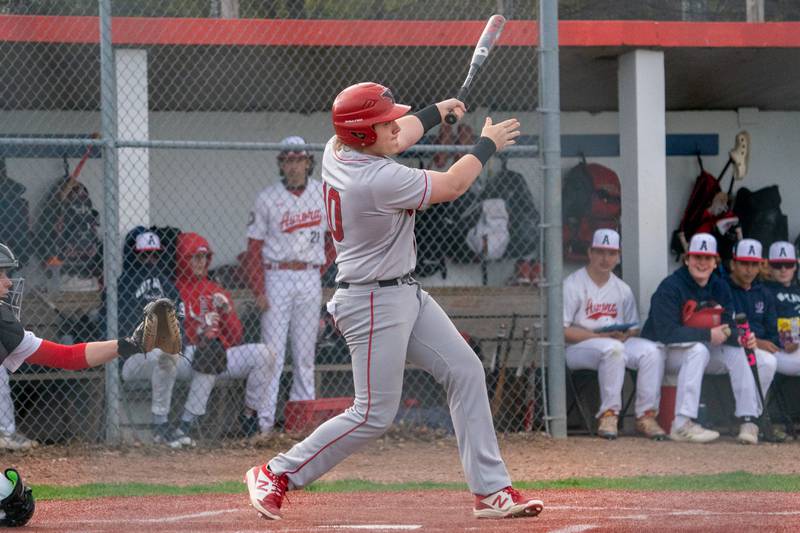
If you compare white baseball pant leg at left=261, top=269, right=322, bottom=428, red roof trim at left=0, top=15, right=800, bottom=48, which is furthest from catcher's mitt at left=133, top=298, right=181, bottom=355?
red roof trim at left=0, top=15, right=800, bottom=48

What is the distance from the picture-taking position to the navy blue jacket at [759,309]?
8.49 m

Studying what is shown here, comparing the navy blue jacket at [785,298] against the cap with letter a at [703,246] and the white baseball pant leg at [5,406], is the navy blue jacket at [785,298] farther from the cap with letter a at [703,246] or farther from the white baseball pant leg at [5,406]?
the white baseball pant leg at [5,406]

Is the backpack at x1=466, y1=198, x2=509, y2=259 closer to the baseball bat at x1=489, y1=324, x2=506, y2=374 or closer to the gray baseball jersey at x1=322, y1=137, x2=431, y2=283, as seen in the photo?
the baseball bat at x1=489, y1=324, x2=506, y2=374

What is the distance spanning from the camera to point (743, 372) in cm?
806

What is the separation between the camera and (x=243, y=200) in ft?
32.4

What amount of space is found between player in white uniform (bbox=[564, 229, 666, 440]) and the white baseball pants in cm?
Answer: 212

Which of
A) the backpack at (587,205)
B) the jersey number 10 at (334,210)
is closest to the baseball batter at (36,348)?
the jersey number 10 at (334,210)

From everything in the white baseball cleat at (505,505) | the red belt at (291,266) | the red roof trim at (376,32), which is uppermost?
the red roof trim at (376,32)

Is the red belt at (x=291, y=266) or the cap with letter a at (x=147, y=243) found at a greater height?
the cap with letter a at (x=147, y=243)

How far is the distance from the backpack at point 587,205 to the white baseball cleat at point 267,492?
238 inches

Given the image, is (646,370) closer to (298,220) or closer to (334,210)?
(298,220)

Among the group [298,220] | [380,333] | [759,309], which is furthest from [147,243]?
[759,309]

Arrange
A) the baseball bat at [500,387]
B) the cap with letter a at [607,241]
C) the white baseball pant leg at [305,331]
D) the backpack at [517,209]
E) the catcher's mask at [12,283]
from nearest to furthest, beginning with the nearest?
the catcher's mask at [12,283] < the white baseball pant leg at [305,331] < the baseball bat at [500,387] < the cap with letter a at [607,241] < the backpack at [517,209]

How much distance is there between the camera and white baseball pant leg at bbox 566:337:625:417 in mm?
8000
